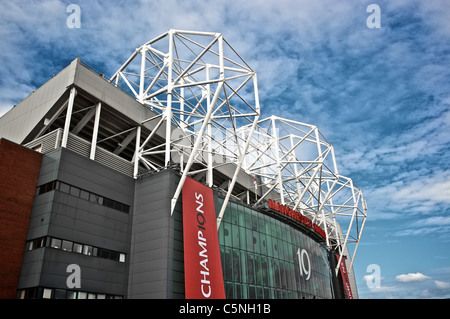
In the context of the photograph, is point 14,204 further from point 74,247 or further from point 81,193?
point 74,247

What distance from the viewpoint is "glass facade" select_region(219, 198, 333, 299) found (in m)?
36.6

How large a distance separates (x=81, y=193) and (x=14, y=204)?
16.0 feet

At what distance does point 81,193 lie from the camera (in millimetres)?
30219

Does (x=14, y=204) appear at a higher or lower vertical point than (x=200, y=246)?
higher

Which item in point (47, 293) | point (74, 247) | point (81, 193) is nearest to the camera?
point (47, 293)

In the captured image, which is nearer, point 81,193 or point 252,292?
point 81,193

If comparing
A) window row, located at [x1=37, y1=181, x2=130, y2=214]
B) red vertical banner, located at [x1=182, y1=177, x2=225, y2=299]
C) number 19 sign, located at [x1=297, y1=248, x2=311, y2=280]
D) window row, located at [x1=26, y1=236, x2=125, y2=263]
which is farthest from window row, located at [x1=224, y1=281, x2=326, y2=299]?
window row, located at [x1=37, y1=181, x2=130, y2=214]

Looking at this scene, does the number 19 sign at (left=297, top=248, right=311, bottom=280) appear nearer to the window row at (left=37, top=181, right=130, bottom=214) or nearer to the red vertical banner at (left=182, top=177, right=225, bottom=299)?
the red vertical banner at (left=182, top=177, right=225, bottom=299)

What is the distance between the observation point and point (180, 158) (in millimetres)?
41594

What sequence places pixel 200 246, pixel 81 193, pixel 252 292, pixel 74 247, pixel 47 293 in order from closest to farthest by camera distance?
1. pixel 47 293
2. pixel 74 247
3. pixel 81 193
4. pixel 200 246
5. pixel 252 292

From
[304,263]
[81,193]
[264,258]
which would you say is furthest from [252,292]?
[81,193]

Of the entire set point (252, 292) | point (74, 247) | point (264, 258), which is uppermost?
point (264, 258)
